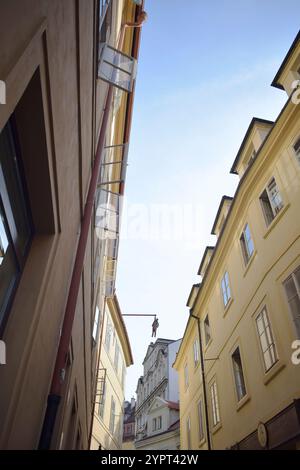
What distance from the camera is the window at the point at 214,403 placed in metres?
13.1

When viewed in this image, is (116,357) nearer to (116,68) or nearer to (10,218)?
(116,68)

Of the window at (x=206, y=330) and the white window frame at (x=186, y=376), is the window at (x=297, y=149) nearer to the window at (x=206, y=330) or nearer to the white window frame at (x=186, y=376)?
the window at (x=206, y=330)

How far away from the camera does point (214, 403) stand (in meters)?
13.7

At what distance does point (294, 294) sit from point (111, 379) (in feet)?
53.3

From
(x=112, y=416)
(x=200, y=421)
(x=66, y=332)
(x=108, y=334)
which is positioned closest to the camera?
(x=66, y=332)

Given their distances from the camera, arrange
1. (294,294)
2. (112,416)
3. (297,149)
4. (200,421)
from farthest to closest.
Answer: (112,416) → (200,421) → (297,149) → (294,294)

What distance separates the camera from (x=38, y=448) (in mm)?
3217

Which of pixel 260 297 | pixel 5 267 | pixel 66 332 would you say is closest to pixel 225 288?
pixel 260 297

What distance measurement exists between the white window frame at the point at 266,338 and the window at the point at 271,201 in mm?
2568
